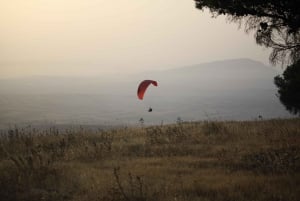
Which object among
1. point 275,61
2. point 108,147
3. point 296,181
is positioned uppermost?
point 275,61

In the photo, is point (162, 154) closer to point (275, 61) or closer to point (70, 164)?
point (70, 164)

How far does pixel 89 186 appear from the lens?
1051 cm

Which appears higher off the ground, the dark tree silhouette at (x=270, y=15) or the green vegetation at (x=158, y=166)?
the dark tree silhouette at (x=270, y=15)

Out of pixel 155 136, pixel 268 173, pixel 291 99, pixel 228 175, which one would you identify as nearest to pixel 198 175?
pixel 228 175

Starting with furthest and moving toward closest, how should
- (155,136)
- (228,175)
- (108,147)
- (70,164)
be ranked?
(155,136) < (108,147) < (70,164) < (228,175)

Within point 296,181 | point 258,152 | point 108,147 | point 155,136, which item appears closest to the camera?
point 296,181

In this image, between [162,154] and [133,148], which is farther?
[133,148]

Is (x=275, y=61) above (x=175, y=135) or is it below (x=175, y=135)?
above

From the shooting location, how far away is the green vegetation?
981cm

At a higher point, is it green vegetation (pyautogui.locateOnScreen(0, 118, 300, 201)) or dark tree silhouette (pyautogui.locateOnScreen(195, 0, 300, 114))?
dark tree silhouette (pyautogui.locateOnScreen(195, 0, 300, 114))

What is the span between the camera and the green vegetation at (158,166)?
981 centimetres

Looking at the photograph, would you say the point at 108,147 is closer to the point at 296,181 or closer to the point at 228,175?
the point at 228,175

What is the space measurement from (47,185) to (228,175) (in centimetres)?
438

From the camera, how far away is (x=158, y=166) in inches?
504
